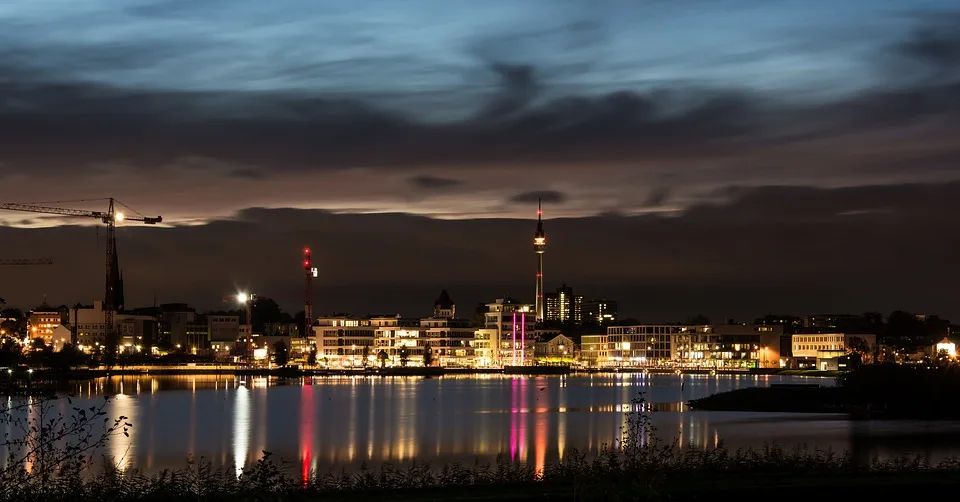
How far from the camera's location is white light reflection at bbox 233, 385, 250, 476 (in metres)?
62.9

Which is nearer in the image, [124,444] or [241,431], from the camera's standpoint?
[124,444]

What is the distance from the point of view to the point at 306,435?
81.4m

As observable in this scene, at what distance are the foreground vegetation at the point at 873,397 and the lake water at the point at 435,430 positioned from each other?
4.30 m

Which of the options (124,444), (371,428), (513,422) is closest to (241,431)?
(371,428)

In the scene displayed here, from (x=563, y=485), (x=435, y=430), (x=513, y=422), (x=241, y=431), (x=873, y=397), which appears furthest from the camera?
(x=873, y=397)

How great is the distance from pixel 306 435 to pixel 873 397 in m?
45.2

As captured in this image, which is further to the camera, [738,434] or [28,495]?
[738,434]

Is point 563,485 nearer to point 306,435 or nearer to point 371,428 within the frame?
point 306,435

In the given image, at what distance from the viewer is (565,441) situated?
73.5 metres

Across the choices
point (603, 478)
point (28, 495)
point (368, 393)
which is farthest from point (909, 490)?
point (368, 393)

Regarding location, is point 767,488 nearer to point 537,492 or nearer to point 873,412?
point 537,492

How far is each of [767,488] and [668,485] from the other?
8.50 ft

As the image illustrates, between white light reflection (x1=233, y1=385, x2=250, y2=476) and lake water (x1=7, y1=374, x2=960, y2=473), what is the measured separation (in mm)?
81

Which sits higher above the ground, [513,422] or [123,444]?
A: [123,444]
